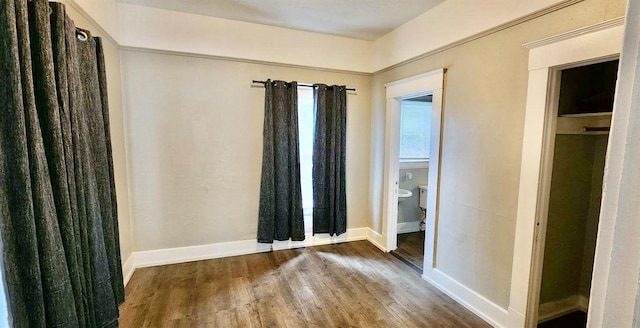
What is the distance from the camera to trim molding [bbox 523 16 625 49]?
5.22ft

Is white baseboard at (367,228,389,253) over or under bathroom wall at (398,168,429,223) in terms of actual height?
under

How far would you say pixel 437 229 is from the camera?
115 inches

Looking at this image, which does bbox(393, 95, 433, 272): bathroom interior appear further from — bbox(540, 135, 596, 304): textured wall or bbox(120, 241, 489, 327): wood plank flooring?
bbox(540, 135, 596, 304): textured wall

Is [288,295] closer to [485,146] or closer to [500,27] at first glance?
[485,146]

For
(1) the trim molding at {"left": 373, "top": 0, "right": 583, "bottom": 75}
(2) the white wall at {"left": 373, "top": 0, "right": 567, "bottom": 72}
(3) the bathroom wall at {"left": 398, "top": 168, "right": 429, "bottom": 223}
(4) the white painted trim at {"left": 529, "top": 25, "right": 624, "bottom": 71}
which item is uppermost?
(2) the white wall at {"left": 373, "top": 0, "right": 567, "bottom": 72}

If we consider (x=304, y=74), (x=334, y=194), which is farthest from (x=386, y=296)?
(x=304, y=74)

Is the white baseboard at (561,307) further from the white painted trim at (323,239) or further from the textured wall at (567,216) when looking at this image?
the white painted trim at (323,239)

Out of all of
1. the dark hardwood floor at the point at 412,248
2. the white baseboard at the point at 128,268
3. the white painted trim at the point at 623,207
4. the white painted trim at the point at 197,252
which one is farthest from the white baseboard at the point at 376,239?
the white painted trim at the point at 623,207

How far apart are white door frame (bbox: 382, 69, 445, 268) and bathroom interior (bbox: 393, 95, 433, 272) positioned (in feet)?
2.56

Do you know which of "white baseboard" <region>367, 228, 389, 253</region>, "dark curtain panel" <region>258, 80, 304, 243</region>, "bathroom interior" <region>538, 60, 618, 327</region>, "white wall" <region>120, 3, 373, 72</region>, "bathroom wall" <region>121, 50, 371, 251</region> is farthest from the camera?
"white baseboard" <region>367, 228, 389, 253</region>

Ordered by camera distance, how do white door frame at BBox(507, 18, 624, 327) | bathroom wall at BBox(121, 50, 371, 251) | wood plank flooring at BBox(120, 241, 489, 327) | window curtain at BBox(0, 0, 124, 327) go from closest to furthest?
1. window curtain at BBox(0, 0, 124, 327)
2. white door frame at BBox(507, 18, 624, 327)
3. wood plank flooring at BBox(120, 241, 489, 327)
4. bathroom wall at BBox(121, 50, 371, 251)

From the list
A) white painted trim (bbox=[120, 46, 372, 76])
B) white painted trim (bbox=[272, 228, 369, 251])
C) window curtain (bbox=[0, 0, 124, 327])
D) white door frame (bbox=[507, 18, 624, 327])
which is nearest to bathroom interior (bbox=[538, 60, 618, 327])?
white door frame (bbox=[507, 18, 624, 327])

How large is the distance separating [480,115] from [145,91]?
3227 mm

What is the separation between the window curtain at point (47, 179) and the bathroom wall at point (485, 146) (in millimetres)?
2737
